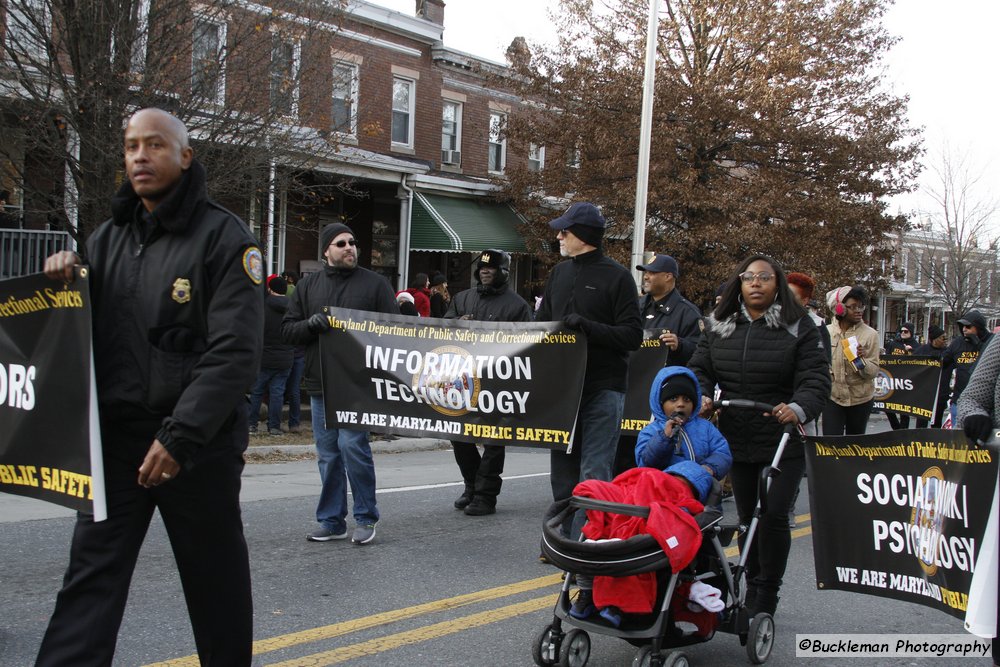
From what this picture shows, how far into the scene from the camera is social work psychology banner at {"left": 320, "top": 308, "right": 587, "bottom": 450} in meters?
6.72

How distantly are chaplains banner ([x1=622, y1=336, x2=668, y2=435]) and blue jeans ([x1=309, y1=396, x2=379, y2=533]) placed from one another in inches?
95.7

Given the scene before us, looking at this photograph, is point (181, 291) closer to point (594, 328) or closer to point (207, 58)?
point (594, 328)

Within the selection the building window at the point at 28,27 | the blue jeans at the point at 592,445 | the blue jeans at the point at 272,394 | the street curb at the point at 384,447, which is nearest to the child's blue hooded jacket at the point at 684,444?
the blue jeans at the point at 592,445

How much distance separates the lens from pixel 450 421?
22.9 ft

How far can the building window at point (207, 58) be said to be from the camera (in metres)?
12.3

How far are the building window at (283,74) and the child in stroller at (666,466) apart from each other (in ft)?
32.5

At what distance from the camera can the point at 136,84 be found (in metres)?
11.7

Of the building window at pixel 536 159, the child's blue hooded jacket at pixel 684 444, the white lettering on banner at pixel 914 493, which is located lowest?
the white lettering on banner at pixel 914 493

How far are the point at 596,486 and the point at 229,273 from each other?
1956mm

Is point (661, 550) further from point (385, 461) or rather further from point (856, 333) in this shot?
point (385, 461)

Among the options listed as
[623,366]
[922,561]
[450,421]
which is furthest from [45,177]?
[922,561]

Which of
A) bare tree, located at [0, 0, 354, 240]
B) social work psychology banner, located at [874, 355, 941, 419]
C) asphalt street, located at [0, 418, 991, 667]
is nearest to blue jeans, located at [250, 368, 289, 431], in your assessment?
bare tree, located at [0, 0, 354, 240]

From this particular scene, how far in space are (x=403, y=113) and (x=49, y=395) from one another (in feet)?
68.6

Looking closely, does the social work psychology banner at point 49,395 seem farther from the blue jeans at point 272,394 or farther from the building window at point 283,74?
the building window at point 283,74
